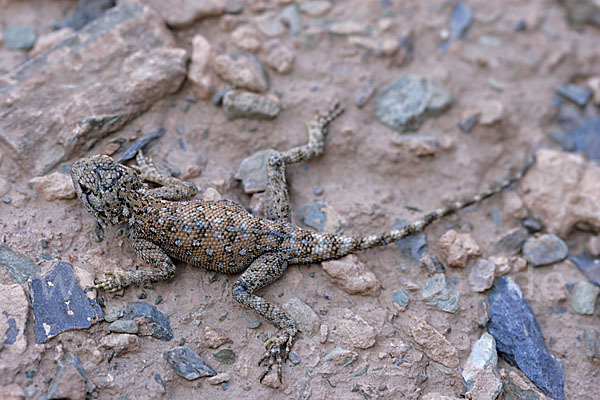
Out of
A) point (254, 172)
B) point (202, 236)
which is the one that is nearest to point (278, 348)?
point (202, 236)

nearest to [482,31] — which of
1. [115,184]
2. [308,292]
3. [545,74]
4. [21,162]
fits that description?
[545,74]

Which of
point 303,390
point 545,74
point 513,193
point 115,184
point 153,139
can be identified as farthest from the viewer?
point 545,74

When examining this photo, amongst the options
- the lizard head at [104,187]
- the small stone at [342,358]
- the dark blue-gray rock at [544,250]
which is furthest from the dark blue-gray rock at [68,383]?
the dark blue-gray rock at [544,250]

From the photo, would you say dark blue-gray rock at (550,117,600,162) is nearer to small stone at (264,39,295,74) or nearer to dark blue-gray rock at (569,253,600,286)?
dark blue-gray rock at (569,253,600,286)

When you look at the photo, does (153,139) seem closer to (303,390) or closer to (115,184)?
(115,184)

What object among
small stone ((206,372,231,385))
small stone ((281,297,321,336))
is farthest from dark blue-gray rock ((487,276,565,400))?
small stone ((206,372,231,385))

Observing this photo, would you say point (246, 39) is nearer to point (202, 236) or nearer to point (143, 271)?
point (202, 236)
